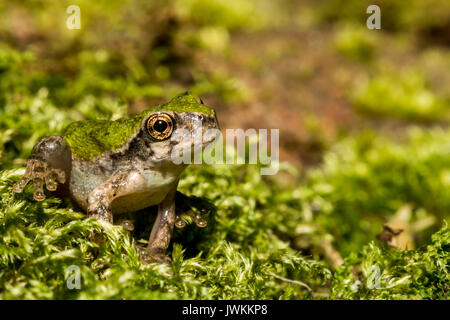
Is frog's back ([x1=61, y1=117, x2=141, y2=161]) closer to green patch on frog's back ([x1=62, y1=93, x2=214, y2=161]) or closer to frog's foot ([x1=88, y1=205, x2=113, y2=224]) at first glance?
green patch on frog's back ([x1=62, y1=93, x2=214, y2=161])

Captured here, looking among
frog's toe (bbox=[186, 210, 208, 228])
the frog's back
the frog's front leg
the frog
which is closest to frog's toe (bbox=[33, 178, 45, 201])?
the frog

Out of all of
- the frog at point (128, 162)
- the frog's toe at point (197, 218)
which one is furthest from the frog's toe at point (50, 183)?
the frog's toe at point (197, 218)

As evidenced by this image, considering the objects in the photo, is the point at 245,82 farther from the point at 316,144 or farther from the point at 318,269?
the point at 318,269

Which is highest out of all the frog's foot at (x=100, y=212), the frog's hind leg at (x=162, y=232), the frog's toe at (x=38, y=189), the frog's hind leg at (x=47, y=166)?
the frog's hind leg at (x=47, y=166)

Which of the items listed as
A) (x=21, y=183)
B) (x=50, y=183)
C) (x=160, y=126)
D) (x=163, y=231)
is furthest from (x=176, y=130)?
(x=21, y=183)

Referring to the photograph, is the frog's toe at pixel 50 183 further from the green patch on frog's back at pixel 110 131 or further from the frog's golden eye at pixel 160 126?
the frog's golden eye at pixel 160 126

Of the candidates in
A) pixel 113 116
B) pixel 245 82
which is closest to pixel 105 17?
pixel 245 82

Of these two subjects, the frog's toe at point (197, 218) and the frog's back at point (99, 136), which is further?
the frog's toe at point (197, 218)

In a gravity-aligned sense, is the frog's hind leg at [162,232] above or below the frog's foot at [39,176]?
below
